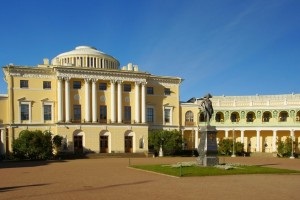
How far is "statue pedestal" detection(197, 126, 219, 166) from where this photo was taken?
96.4 ft

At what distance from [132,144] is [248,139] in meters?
21.6

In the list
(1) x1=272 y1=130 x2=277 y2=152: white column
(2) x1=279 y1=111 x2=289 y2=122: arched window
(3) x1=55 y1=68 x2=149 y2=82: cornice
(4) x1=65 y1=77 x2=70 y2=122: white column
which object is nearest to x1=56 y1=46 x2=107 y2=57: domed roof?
(3) x1=55 y1=68 x2=149 y2=82: cornice

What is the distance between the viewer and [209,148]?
96.6ft

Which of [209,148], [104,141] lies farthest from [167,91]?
[209,148]

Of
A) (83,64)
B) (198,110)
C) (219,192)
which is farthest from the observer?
(198,110)

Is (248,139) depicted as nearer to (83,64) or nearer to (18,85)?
(83,64)

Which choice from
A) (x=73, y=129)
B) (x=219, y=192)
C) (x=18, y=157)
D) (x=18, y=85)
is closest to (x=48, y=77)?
(x=18, y=85)

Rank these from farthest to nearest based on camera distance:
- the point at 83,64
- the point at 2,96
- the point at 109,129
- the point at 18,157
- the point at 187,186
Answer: the point at 83,64
the point at 109,129
the point at 2,96
the point at 18,157
the point at 187,186

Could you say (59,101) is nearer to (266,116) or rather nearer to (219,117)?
(219,117)

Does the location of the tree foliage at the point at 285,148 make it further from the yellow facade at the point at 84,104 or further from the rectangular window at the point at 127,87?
the rectangular window at the point at 127,87

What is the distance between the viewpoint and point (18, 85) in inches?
1939

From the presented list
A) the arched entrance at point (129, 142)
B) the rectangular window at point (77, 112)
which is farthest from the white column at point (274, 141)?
the rectangular window at point (77, 112)

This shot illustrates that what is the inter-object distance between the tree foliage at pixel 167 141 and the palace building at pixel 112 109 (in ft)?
6.82

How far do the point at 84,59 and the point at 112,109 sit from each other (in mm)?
9915
